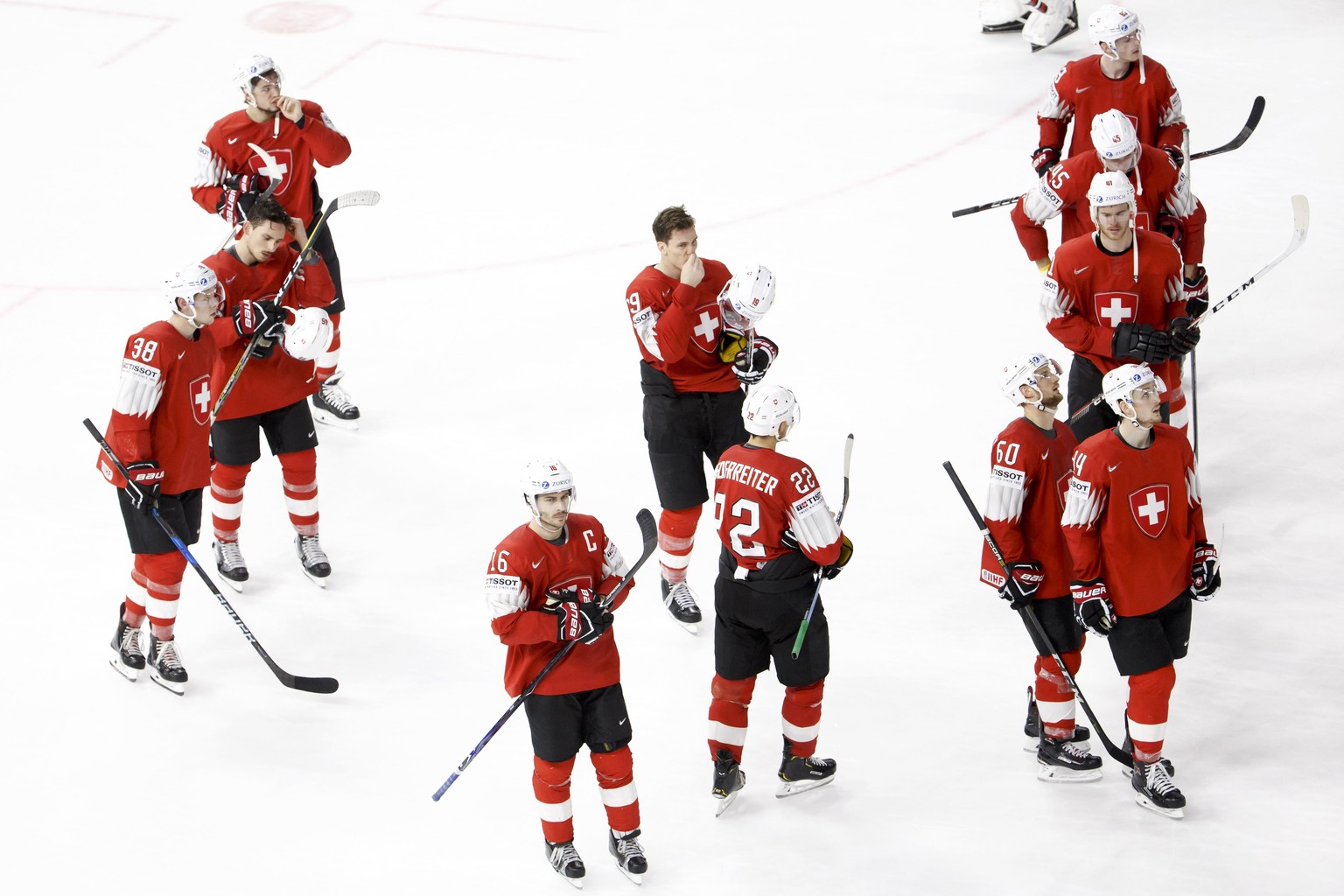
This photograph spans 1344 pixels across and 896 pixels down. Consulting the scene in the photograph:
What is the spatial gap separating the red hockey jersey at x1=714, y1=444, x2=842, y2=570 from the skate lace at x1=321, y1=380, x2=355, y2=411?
2643 millimetres

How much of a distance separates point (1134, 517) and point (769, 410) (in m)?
0.97

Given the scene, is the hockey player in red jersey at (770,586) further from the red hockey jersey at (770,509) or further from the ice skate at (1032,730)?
the ice skate at (1032,730)

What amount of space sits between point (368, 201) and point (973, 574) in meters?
2.67

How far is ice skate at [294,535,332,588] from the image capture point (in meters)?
5.66

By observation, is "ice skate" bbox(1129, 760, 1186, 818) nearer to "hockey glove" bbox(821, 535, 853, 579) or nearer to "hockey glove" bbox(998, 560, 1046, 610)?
"hockey glove" bbox(998, 560, 1046, 610)

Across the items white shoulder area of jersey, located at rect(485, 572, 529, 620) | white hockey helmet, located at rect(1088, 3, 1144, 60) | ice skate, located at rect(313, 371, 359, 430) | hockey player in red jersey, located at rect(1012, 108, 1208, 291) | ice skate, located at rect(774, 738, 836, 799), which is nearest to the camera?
white shoulder area of jersey, located at rect(485, 572, 529, 620)

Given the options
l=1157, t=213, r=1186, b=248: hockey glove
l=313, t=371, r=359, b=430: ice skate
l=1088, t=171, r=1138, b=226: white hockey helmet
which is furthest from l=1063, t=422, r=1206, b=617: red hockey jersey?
l=313, t=371, r=359, b=430: ice skate

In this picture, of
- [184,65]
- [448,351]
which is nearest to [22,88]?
[184,65]

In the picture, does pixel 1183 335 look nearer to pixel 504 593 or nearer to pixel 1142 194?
pixel 1142 194

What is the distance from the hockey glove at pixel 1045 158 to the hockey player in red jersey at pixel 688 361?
1.75 metres

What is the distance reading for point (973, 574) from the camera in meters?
5.50

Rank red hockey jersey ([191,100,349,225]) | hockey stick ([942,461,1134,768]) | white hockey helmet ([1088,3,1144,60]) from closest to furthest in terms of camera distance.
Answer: hockey stick ([942,461,1134,768])
white hockey helmet ([1088,3,1144,60])
red hockey jersey ([191,100,349,225])

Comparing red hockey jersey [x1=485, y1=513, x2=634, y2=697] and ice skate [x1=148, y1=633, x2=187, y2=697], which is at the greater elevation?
red hockey jersey [x1=485, y1=513, x2=634, y2=697]

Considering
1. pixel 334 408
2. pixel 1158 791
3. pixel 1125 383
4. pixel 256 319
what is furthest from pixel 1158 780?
pixel 334 408
